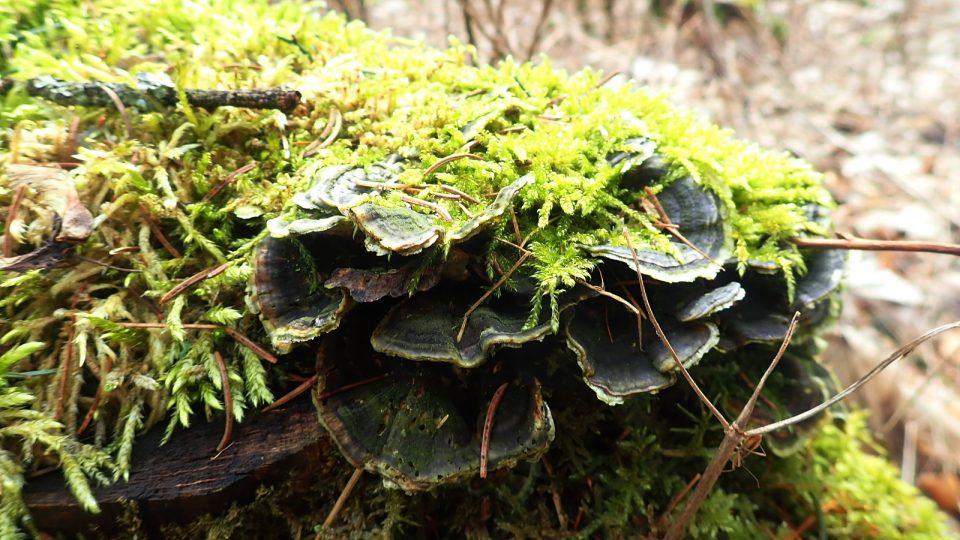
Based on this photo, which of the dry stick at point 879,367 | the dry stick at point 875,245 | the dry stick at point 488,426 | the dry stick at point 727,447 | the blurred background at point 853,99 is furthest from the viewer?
the blurred background at point 853,99

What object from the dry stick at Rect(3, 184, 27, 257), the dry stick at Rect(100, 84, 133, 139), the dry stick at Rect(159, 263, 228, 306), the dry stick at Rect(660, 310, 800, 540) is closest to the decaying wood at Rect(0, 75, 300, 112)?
the dry stick at Rect(100, 84, 133, 139)

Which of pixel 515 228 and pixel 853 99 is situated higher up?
pixel 515 228

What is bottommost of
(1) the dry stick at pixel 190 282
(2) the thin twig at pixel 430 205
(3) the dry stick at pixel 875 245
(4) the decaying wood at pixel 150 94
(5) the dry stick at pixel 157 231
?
(1) the dry stick at pixel 190 282

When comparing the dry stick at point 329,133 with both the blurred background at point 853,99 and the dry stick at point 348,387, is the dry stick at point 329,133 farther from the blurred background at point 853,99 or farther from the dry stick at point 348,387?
the blurred background at point 853,99

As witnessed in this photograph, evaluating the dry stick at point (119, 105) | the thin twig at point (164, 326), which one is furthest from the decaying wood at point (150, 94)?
the thin twig at point (164, 326)

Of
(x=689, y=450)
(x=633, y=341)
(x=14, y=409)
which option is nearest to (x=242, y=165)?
(x=14, y=409)

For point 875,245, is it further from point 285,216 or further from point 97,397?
point 97,397

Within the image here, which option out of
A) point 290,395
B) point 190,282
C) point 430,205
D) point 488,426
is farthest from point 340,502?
point 430,205

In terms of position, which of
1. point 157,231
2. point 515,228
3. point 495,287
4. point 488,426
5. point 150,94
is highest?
point 150,94
